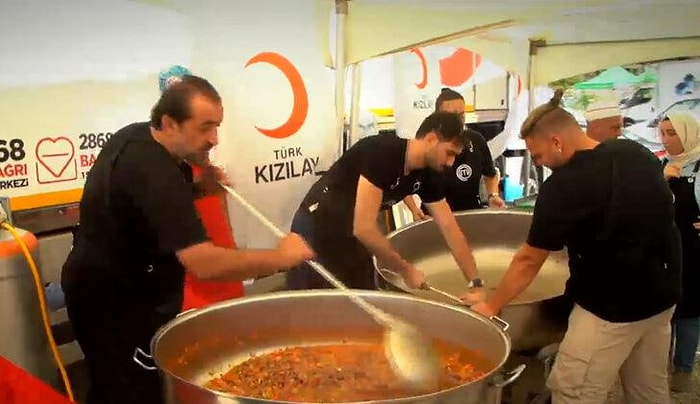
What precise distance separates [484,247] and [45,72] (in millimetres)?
1444

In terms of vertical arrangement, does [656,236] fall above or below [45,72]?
below

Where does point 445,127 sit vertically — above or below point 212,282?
above

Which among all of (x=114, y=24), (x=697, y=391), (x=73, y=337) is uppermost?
(x=114, y=24)

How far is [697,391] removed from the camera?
2771 mm

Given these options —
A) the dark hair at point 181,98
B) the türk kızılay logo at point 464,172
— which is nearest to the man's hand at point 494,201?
the türk kızılay logo at point 464,172

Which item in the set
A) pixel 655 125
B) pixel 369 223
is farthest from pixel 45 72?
pixel 655 125

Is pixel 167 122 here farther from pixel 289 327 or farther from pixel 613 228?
pixel 613 228

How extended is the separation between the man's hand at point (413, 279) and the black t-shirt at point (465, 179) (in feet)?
3.18

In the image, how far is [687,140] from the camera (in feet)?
8.83

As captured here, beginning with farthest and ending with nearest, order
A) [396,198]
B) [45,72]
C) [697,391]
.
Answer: [697,391] < [396,198] < [45,72]

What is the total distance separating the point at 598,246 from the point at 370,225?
0.62m

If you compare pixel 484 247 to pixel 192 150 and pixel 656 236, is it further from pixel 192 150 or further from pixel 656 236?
pixel 192 150

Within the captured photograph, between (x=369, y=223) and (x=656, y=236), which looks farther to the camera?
(x=369, y=223)

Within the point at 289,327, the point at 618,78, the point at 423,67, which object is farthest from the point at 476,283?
the point at 618,78
